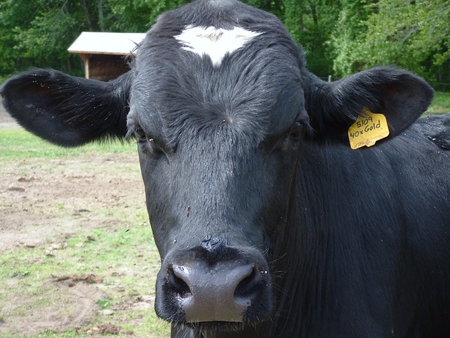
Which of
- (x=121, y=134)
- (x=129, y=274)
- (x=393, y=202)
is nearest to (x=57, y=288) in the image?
(x=129, y=274)

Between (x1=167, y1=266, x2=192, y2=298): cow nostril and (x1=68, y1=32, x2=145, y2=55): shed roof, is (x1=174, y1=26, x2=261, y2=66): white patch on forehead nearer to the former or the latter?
(x1=167, y1=266, x2=192, y2=298): cow nostril

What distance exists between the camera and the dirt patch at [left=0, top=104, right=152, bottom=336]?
6.14 metres

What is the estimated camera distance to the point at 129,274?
7340 millimetres

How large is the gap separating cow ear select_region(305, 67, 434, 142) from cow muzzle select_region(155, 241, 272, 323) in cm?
138

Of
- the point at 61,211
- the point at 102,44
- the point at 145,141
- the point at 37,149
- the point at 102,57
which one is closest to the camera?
the point at 145,141

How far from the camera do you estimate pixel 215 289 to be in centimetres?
238

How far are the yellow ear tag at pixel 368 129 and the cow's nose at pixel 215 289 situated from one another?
55.9 inches

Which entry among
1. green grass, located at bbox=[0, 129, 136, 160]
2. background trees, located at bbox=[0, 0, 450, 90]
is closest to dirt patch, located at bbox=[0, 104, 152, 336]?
green grass, located at bbox=[0, 129, 136, 160]

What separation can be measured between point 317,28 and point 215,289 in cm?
4202

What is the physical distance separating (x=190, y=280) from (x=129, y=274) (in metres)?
5.11

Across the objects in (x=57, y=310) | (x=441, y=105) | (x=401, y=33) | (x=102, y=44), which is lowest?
(x=102, y=44)

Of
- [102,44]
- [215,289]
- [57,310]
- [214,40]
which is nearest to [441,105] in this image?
[102,44]

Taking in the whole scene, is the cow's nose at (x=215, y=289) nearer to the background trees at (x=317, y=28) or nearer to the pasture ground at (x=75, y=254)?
the pasture ground at (x=75, y=254)

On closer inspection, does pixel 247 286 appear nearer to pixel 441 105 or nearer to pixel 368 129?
pixel 368 129
